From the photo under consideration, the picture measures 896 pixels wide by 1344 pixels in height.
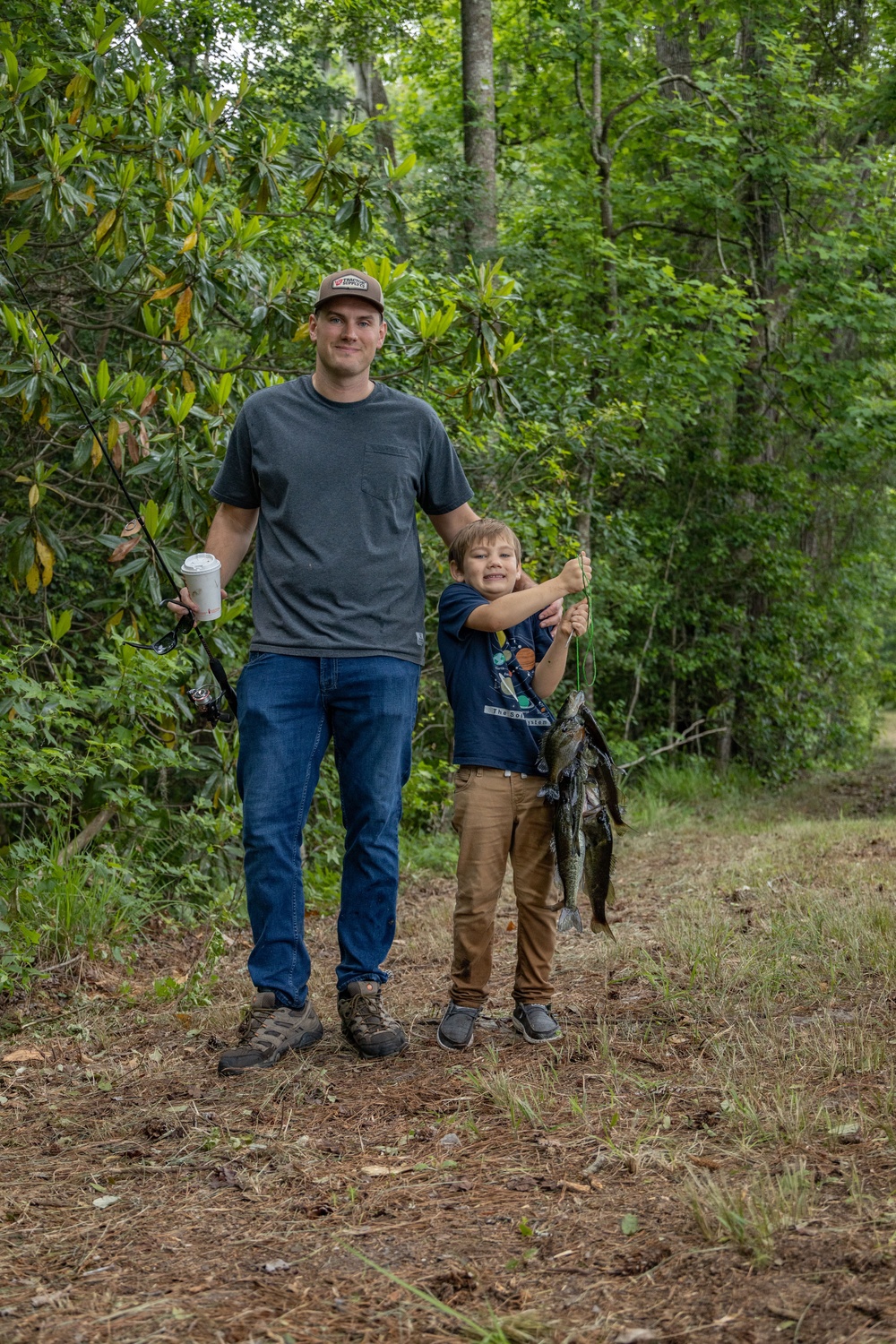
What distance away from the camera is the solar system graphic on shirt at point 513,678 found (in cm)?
434

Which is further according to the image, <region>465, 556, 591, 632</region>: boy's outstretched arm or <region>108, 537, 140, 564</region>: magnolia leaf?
<region>108, 537, 140, 564</region>: magnolia leaf

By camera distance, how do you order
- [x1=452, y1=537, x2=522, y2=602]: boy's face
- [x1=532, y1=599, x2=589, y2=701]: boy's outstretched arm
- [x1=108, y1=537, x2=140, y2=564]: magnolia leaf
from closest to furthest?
[x1=532, y1=599, x2=589, y2=701]: boy's outstretched arm
[x1=452, y1=537, x2=522, y2=602]: boy's face
[x1=108, y1=537, x2=140, y2=564]: magnolia leaf

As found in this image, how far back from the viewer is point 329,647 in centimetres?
421

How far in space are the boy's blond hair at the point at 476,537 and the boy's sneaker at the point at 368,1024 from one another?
1.49 meters

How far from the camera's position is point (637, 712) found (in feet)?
49.7

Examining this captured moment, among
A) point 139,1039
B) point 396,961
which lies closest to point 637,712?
point 396,961

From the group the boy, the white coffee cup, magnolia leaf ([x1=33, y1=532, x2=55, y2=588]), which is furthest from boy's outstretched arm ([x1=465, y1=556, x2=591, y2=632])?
magnolia leaf ([x1=33, y1=532, x2=55, y2=588])

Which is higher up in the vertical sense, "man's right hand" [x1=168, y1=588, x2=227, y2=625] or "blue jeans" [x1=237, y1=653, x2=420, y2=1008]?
"man's right hand" [x1=168, y1=588, x2=227, y2=625]

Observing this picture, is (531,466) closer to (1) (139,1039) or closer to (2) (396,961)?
(2) (396,961)

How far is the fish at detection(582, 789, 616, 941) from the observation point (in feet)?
14.0

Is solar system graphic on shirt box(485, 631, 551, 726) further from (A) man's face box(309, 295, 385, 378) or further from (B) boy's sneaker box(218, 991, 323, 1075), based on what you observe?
(B) boy's sneaker box(218, 991, 323, 1075)

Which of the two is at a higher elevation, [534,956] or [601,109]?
[601,109]

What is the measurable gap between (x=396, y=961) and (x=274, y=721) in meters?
2.33

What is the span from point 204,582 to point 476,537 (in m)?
0.92
